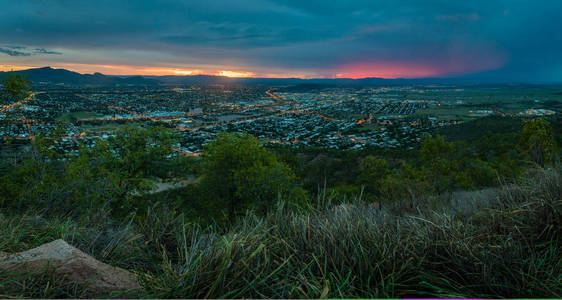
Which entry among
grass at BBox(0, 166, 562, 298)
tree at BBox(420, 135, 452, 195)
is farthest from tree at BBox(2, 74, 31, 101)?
tree at BBox(420, 135, 452, 195)

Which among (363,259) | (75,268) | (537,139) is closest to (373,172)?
(537,139)

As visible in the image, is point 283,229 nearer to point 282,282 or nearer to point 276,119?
point 282,282

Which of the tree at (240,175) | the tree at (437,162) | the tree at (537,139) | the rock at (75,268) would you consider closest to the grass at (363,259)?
the rock at (75,268)

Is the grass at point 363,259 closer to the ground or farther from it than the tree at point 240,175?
farther from it

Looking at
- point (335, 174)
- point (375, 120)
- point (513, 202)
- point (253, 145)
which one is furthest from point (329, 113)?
point (513, 202)

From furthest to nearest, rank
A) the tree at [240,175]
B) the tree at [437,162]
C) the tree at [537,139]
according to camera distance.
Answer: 1. the tree at [437,162]
2. the tree at [537,139]
3. the tree at [240,175]

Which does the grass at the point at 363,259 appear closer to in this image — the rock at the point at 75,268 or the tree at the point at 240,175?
the rock at the point at 75,268

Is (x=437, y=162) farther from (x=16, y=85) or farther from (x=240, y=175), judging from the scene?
(x=16, y=85)
